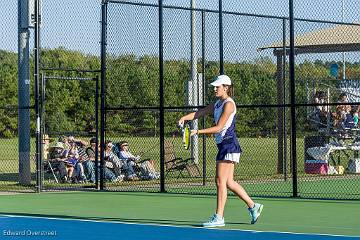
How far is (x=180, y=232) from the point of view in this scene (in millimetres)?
13664

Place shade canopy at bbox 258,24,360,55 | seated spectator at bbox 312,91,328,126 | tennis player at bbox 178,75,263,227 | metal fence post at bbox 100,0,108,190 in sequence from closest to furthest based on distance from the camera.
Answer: tennis player at bbox 178,75,263,227 < metal fence post at bbox 100,0,108,190 < seated spectator at bbox 312,91,328,126 < shade canopy at bbox 258,24,360,55

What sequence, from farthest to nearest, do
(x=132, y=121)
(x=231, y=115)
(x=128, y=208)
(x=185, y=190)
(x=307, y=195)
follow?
(x=132, y=121) → (x=185, y=190) → (x=307, y=195) → (x=128, y=208) → (x=231, y=115)

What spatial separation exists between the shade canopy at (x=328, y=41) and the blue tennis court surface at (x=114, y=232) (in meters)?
11.3

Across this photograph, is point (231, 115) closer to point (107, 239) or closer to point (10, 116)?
point (107, 239)

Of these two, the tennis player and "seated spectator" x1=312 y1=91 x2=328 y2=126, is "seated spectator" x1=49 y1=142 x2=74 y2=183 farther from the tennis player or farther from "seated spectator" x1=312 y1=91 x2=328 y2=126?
the tennis player

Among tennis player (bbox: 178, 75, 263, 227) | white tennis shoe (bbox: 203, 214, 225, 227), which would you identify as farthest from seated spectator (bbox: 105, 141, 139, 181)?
white tennis shoe (bbox: 203, 214, 225, 227)

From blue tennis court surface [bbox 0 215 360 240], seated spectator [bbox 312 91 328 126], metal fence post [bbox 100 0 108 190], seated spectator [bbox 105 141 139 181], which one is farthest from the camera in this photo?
seated spectator [bbox 312 91 328 126]

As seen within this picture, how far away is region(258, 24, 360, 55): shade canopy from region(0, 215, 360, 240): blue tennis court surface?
1133 cm

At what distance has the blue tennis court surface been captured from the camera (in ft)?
42.9

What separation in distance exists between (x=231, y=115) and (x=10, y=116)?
2975 cm

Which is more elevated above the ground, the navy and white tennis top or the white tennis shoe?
the navy and white tennis top

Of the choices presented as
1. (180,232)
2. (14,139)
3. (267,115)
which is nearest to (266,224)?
(180,232)

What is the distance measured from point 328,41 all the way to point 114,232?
14345 millimetres

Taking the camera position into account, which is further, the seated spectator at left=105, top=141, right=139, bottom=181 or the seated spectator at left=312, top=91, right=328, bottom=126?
the seated spectator at left=312, top=91, right=328, bottom=126
